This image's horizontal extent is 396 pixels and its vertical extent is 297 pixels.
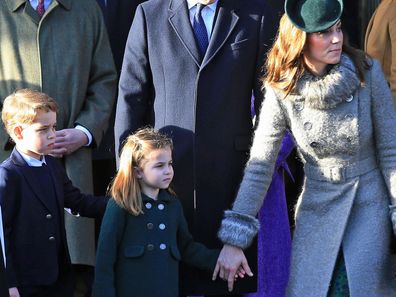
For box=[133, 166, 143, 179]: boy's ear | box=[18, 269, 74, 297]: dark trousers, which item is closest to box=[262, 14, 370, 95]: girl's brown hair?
box=[133, 166, 143, 179]: boy's ear

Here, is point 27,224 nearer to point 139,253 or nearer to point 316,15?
point 139,253

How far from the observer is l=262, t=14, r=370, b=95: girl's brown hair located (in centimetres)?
417

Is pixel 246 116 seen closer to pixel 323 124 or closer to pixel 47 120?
pixel 323 124

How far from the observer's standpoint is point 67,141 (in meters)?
4.95

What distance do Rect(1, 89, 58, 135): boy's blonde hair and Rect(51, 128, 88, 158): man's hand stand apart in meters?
0.40

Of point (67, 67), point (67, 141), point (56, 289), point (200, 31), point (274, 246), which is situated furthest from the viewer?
point (67, 67)

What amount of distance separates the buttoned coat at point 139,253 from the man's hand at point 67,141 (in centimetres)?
66

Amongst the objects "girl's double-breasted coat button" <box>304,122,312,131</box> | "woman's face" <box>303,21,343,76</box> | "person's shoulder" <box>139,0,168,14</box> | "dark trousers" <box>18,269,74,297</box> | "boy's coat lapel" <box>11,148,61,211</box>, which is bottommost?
"dark trousers" <box>18,269,74,297</box>

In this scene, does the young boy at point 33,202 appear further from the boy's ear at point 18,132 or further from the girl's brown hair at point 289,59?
the girl's brown hair at point 289,59

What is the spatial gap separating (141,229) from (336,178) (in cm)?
85

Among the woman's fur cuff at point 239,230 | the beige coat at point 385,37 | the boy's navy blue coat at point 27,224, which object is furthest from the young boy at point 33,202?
the beige coat at point 385,37

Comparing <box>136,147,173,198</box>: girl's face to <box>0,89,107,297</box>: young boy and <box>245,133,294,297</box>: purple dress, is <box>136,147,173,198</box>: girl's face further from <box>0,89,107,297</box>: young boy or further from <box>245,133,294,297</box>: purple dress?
<box>245,133,294,297</box>: purple dress

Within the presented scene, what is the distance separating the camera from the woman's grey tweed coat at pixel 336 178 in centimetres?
410

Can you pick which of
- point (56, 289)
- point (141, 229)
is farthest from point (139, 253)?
point (56, 289)
